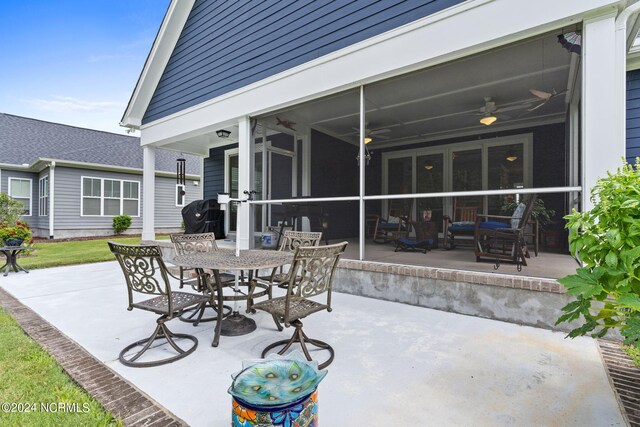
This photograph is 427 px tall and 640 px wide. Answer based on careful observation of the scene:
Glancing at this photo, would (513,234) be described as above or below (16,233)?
above

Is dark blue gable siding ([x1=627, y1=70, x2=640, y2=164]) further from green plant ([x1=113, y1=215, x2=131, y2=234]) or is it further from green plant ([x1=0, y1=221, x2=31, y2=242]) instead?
green plant ([x1=113, y1=215, x2=131, y2=234])

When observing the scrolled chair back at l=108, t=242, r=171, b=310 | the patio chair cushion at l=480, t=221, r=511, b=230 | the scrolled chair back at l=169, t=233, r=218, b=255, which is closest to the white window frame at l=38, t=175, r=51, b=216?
the scrolled chair back at l=169, t=233, r=218, b=255

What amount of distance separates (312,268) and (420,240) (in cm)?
418

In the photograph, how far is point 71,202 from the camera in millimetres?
13047

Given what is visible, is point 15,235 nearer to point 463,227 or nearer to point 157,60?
point 157,60

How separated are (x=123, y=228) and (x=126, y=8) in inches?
396

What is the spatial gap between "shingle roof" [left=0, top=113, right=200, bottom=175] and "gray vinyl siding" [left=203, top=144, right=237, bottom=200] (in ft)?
27.2

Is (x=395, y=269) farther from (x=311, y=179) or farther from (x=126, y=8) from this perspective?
(x=126, y=8)

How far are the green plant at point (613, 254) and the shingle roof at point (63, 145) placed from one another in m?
17.7

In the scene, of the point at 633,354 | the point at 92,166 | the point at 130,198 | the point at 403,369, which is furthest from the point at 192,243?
the point at 130,198

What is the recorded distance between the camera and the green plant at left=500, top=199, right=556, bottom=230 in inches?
216

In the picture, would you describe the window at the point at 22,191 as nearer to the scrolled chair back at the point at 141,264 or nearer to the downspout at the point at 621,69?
the scrolled chair back at the point at 141,264

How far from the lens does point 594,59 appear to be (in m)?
2.91

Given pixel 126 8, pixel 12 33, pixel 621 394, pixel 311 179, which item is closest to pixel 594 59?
pixel 621 394
